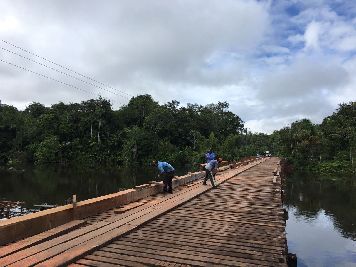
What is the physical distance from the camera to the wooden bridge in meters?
5.73

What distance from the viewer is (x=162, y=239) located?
704cm

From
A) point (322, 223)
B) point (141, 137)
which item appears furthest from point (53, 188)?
point (141, 137)

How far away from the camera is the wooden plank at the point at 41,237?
6007 mm

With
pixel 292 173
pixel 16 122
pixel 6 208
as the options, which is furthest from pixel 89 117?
pixel 6 208

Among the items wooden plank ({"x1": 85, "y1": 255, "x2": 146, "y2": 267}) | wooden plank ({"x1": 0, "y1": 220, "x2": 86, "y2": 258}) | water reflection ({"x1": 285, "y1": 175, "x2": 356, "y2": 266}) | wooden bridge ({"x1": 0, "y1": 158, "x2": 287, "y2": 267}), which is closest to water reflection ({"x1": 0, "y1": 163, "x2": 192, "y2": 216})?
water reflection ({"x1": 285, "y1": 175, "x2": 356, "y2": 266})

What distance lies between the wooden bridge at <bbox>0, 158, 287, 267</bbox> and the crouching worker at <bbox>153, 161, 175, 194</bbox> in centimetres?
248

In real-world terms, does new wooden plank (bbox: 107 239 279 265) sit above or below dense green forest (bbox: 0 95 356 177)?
below

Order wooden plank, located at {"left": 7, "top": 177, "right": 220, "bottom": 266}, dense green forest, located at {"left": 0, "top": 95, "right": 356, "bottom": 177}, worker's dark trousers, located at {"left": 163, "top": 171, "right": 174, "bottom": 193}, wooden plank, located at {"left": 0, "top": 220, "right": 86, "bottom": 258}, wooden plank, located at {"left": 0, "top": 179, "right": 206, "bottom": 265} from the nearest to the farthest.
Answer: wooden plank, located at {"left": 7, "top": 177, "right": 220, "bottom": 266} < wooden plank, located at {"left": 0, "top": 179, "right": 206, "bottom": 265} < wooden plank, located at {"left": 0, "top": 220, "right": 86, "bottom": 258} < worker's dark trousers, located at {"left": 163, "top": 171, "right": 174, "bottom": 193} < dense green forest, located at {"left": 0, "top": 95, "right": 356, "bottom": 177}

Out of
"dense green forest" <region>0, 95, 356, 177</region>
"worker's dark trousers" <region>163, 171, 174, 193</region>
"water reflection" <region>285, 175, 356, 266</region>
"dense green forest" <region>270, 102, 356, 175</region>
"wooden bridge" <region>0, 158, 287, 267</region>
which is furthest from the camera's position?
"dense green forest" <region>0, 95, 356, 177</region>

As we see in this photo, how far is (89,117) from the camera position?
235ft

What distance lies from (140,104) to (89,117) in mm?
12314

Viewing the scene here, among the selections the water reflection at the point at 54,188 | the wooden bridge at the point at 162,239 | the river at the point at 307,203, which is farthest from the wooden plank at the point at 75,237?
the water reflection at the point at 54,188

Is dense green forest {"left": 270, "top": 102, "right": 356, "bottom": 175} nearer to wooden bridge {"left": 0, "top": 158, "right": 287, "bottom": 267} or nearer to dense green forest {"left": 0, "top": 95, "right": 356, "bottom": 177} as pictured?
dense green forest {"left": 0, "top": 95, "right": 356, "bottom": 177}

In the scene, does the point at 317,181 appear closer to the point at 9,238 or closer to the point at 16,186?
the point at 16,186
